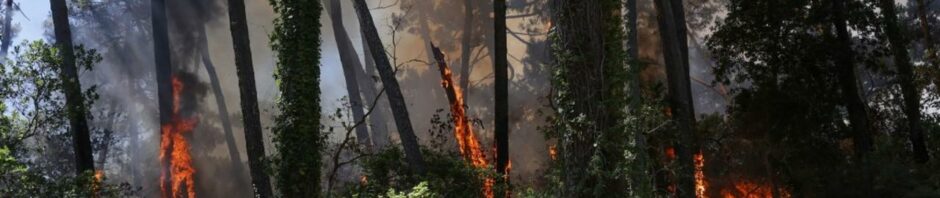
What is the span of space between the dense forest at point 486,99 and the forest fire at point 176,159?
2.4 inches

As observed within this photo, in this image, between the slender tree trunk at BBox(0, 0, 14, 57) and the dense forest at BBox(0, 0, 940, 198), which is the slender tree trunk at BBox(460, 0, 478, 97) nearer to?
the dense forest at BBox(0, 0, 940, 198)

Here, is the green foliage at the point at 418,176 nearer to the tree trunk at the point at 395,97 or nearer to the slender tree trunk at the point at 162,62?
the tree trunk at the point at 395,97

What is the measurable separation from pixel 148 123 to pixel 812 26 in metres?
20.6

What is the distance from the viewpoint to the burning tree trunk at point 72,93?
51.7 feet

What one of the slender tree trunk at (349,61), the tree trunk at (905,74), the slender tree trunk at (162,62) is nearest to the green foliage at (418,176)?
the tree trunk at (905,74)

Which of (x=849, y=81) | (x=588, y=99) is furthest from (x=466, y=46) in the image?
(x=588, y=99)

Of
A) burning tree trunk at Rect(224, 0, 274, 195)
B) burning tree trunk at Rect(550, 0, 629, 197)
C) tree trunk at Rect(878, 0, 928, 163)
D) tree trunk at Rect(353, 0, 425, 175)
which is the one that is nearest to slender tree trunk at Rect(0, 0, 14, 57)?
burning tree trunk at Rect(224, 0, 274, 195)

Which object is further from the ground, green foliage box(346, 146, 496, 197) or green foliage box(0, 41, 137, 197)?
green foliage box(0, 41, 137, 197)

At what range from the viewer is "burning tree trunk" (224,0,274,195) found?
1348cm

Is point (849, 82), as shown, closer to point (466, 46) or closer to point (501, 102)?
point (501, 102)

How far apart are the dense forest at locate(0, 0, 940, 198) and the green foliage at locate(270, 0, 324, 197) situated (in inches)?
1.1

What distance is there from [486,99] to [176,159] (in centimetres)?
955

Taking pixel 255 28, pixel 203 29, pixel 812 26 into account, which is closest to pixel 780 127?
pixel 812 26

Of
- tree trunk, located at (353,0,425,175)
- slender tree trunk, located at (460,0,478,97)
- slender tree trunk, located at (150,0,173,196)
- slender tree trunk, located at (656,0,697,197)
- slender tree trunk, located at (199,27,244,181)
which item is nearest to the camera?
slender tree trunk, located at (656,0,697,197)
